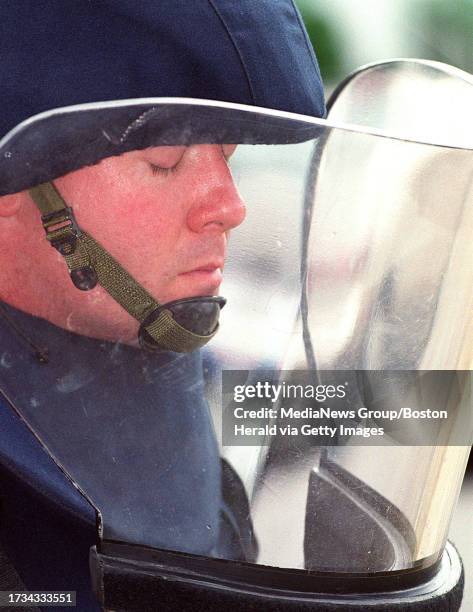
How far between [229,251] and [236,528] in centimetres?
27

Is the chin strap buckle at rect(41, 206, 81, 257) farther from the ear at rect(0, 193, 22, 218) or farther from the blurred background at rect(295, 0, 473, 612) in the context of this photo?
the blurred background at rect(295, 0, 473, 612)

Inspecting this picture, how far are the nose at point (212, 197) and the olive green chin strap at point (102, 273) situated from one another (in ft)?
0.28

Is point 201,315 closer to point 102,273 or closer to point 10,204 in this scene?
point 102,273

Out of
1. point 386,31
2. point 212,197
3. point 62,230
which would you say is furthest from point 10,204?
point 386,31

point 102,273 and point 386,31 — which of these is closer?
point 102,273

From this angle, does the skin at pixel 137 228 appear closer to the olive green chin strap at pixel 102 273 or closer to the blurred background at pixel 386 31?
the olive green chin strap at pixel 102 273

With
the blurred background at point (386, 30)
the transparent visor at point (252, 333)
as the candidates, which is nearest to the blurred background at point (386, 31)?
the blurred background at point (386, 30)

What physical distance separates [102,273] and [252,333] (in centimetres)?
15

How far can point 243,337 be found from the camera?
3.18ft

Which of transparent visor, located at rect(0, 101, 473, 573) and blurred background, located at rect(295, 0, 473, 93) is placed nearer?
transparent visor, located at rect(0, 101, 473, 573)

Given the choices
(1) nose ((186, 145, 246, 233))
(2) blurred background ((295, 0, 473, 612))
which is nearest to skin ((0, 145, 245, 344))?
(1) nose ((186, 145, 246, 233))

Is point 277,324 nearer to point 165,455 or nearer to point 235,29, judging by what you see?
point 165,455

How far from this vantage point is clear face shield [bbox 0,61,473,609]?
3.12 feet

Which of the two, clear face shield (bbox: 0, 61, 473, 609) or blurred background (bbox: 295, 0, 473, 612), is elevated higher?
clear face shield (bbox: 0, 61, 473, 609)
